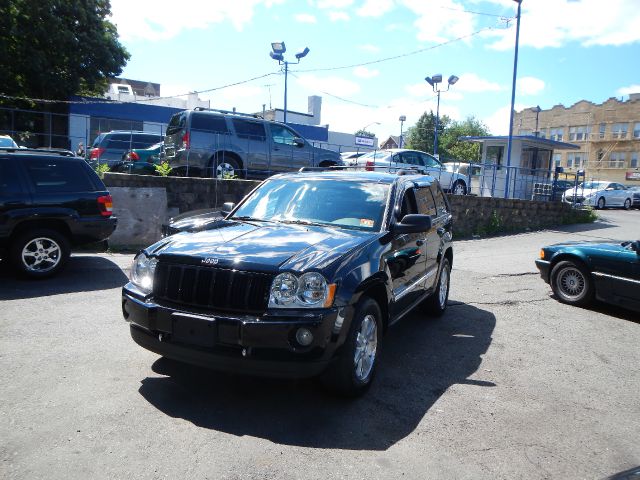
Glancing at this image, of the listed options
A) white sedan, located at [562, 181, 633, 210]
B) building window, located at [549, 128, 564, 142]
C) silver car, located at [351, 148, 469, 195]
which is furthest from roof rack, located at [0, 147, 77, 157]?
building window, located at [549, 128, 564, 142]

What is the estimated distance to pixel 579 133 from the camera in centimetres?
6444

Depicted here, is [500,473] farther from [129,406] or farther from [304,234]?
[129,406]

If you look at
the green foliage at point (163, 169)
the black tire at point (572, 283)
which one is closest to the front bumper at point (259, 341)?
the black tire at point (572, 283)

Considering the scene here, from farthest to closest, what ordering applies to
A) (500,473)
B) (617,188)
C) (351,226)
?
(617,188) → (351,226) → (500,473)

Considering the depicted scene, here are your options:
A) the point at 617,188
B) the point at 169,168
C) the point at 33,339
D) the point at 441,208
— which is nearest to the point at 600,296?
the point at 441,208

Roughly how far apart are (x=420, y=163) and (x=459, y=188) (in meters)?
2.24

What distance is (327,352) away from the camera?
3543mm

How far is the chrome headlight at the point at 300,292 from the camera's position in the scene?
140 inches

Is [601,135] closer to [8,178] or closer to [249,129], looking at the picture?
[249,129]

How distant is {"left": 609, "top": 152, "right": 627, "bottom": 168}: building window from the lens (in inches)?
2298

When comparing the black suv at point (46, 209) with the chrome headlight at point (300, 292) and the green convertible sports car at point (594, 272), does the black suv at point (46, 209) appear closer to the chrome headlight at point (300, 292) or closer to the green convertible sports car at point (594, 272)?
the chrome headlight at point (300, 292)

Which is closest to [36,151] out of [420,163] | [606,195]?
[420,163]

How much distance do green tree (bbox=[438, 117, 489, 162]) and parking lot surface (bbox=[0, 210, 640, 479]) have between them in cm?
5981

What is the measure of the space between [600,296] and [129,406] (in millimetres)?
6468
